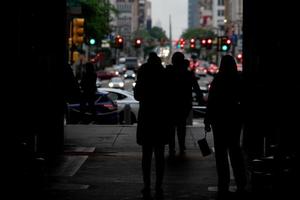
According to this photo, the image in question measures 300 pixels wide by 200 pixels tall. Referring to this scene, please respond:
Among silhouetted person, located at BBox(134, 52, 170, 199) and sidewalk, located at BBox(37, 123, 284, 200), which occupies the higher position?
silhouetted person, located at BBox(134, 52, 170, 199)

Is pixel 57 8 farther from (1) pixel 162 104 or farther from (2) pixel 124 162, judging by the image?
(1) pixel 162 104

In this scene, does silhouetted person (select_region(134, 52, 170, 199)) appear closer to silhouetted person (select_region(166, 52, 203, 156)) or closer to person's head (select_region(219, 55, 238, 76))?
person's head (select_region(219, 55, 238, 76))

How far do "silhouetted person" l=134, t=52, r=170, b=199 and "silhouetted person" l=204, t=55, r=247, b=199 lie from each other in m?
0.71

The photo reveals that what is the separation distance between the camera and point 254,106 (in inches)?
685

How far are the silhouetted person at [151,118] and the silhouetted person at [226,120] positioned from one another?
2.32ft

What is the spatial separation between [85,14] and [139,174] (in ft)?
255

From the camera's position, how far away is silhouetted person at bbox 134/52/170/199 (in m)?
12.9

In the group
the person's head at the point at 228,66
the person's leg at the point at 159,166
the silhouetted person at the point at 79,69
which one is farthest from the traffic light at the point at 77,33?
the person's leg at the point at 159,166

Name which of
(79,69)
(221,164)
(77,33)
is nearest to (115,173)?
(221,164)

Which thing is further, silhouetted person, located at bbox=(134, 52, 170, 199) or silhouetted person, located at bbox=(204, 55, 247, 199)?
silhouetted person, located at bbox=(204, 55, 247, 199)

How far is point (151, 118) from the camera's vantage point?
42.5 ft

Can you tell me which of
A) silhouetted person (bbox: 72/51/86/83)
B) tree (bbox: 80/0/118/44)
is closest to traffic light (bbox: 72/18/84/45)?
silhouetted person (bbox: 72/51/86/83)

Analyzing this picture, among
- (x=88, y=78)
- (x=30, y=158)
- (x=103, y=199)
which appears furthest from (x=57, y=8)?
(x=88, y=78)

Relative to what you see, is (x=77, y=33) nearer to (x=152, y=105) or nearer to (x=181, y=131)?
(x=181, y=131)
